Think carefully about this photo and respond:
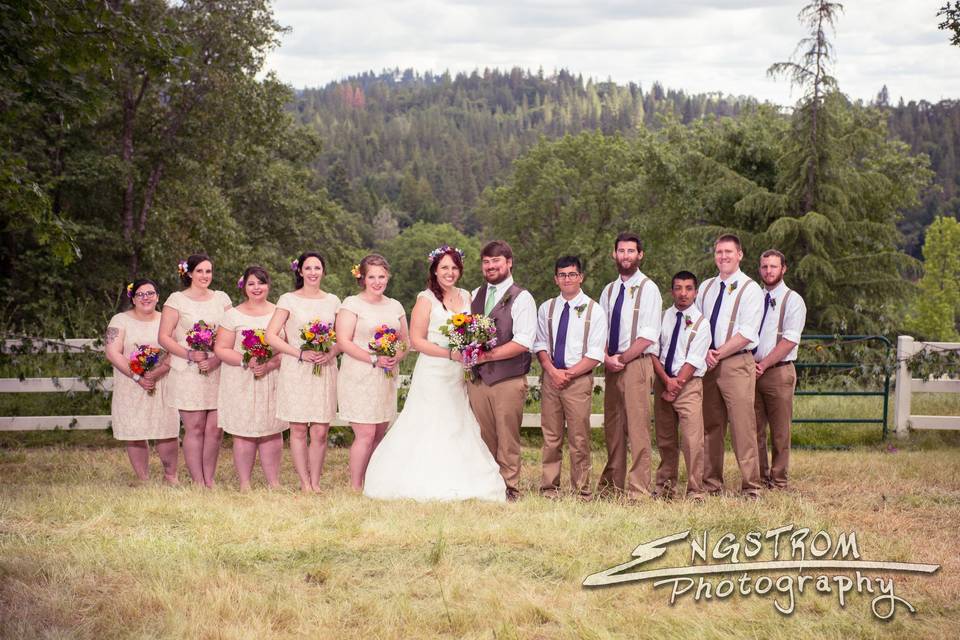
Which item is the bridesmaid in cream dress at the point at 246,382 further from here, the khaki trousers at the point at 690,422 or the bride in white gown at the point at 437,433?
the khaki trousers at the point at 690,422

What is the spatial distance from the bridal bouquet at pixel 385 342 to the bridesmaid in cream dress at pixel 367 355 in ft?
0.25

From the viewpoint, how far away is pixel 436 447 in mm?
8531

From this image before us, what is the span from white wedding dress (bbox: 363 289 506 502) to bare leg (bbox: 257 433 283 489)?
1.12m

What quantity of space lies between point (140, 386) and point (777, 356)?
20.4 ft

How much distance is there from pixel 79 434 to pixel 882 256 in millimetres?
23406

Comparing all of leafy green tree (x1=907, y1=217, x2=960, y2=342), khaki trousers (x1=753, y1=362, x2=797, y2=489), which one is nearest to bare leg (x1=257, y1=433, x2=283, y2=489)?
khaki trousers (x1=753, y1=362, x2=797, y2=489)

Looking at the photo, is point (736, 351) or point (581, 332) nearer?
point (581, 332)

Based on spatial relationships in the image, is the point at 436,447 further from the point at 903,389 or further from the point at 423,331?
the point at 903,389

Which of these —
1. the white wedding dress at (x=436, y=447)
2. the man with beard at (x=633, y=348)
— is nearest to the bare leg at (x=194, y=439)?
the white wedding dress at (x=436, y=447)

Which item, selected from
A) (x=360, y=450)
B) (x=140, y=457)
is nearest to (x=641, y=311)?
(x=360, y=450)

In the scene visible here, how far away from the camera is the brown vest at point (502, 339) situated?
8.38 metres

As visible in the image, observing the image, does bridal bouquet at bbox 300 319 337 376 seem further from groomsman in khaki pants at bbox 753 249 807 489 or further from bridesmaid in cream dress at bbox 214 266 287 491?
groomsman in khaki pants at bbox 753 249 807 489

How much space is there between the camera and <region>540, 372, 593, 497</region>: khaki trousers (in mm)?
8602

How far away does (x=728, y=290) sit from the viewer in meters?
9.04
